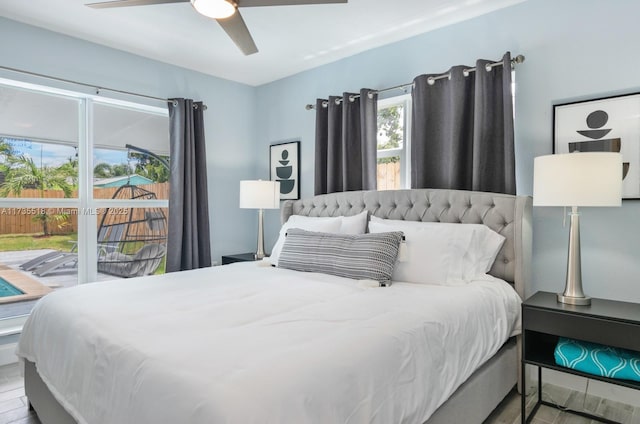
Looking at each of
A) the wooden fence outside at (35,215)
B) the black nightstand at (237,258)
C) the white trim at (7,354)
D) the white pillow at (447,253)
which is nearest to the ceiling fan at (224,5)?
the white pillow at (447,253)

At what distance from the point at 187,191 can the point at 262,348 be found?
9.45 feet

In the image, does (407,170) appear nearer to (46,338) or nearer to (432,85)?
(432,85)

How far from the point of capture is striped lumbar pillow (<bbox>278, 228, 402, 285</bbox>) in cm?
232

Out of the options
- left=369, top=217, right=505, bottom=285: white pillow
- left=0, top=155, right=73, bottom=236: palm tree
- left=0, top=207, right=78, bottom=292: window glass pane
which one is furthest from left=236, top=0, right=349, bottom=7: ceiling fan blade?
left=0, top=207, right=78, bottom=292: window glass pane

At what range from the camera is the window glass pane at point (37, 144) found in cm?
312

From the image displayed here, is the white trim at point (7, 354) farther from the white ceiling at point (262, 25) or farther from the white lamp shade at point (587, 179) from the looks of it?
the white lamp shade at point (587, 179)

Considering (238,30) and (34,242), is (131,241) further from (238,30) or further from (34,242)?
(238,30)

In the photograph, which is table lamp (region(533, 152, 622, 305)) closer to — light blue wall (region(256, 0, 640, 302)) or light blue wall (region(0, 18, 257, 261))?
light blue wall (region(256, 0, 640, 302))

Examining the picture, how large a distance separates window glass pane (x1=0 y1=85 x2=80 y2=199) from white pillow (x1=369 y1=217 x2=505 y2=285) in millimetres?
2975

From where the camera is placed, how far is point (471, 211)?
264 centimetres

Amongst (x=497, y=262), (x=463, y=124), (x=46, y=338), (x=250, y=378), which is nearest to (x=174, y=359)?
(x=250, y=378)

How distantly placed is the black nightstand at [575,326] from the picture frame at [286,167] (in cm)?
261

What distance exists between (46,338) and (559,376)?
295 centimetres

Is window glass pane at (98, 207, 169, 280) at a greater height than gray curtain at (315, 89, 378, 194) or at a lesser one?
lesser
